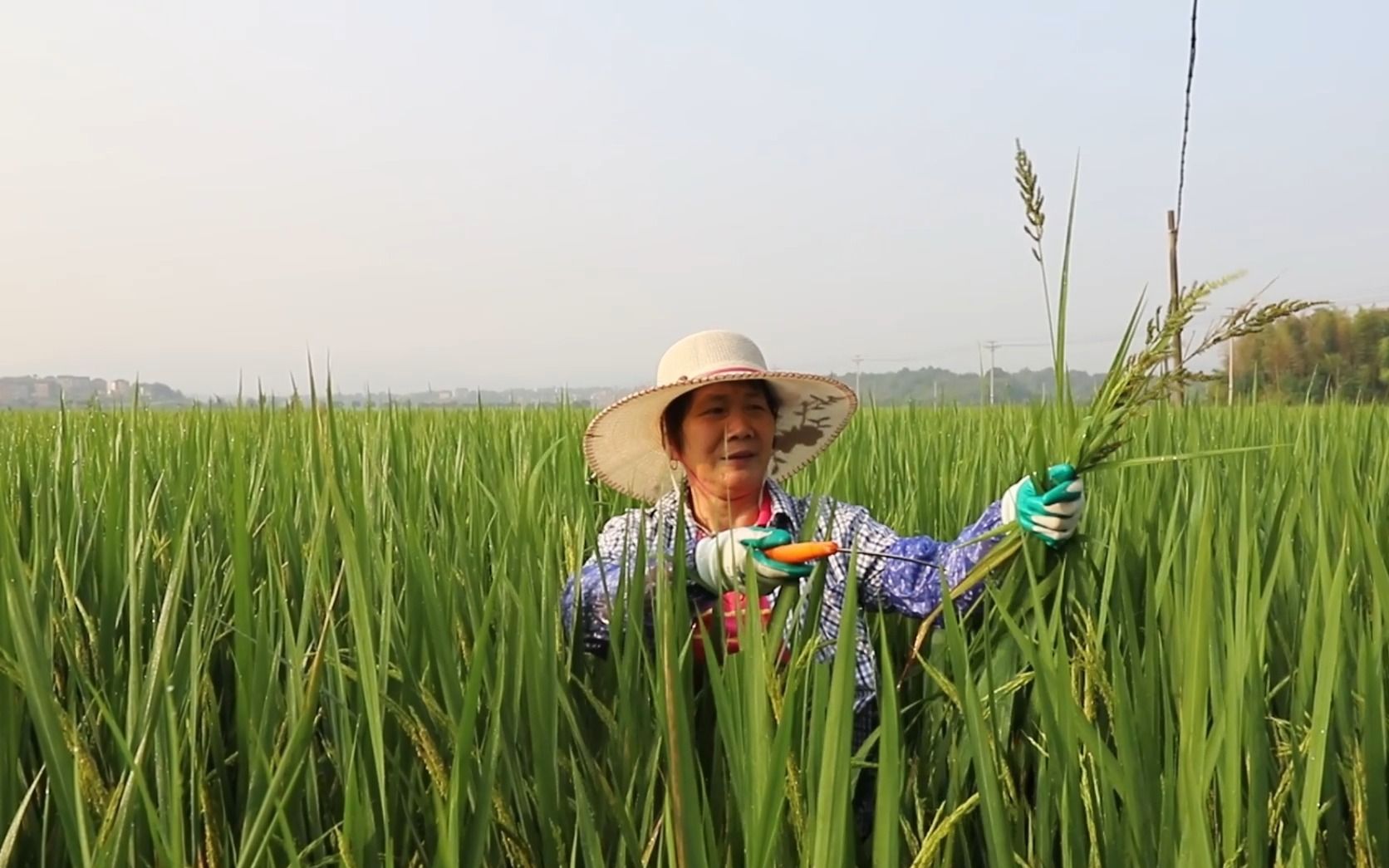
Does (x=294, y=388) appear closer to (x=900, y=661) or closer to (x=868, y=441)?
(x=900, y=661)

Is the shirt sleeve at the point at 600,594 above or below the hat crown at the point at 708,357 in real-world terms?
below

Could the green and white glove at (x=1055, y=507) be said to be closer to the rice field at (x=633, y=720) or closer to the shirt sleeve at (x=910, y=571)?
the rice field at (x=633, y=720)

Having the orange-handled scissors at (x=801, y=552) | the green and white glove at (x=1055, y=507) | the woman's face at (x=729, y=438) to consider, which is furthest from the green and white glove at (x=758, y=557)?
the woman's face at (x=729, y=438)

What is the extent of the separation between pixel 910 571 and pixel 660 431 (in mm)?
425

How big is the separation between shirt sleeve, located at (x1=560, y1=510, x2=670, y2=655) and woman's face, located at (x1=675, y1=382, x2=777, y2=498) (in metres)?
0.18

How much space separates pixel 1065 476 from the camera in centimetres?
80

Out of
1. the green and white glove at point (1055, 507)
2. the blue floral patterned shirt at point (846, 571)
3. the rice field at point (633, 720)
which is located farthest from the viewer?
the blue floral patterned shirt at point (846, 571)

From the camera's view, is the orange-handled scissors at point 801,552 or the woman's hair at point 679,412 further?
the woman's hair at point 679,412

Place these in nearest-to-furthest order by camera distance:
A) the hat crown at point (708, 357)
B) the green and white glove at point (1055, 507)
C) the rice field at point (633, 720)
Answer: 1. the rice field at point (633, 720)
2. the green and white glove at point (1055, 507)
3. the hat crown at point (708, 357)

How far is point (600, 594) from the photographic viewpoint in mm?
1052

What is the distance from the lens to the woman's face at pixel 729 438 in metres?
1.32

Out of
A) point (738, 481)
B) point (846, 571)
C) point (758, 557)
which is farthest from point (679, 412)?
point (758, 557)

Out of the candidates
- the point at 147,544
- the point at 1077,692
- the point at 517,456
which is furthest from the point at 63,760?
the point at 517,456

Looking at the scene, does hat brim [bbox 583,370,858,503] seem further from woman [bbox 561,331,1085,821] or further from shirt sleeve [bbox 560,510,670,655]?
shirt sleeve [bbox 560,510,670,655]
